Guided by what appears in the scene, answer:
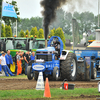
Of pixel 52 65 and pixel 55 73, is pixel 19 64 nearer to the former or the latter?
pixel 52 65

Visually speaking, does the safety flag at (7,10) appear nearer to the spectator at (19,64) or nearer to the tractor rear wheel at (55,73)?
the spectator at (19,64)

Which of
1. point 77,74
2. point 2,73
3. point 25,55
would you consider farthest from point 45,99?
point 25,55

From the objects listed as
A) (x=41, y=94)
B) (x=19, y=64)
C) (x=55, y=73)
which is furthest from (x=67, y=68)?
(x=19, y=64)

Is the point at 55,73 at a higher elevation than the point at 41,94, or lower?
higher

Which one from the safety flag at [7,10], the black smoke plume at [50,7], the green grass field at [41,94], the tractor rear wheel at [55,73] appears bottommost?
the green grass field at [41,94]

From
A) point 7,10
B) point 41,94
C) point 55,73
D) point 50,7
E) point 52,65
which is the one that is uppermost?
point 7,10

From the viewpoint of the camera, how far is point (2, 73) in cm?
1741

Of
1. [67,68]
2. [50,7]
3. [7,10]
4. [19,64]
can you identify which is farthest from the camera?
[7,10]

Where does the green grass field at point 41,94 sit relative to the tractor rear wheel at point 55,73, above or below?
below

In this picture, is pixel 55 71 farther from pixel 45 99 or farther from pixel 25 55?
pixel 25 55

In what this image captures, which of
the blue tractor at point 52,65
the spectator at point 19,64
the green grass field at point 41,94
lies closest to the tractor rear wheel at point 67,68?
the blue tractor at point 52,65

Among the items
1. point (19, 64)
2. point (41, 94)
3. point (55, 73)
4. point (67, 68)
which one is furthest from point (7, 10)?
point (41, 94)

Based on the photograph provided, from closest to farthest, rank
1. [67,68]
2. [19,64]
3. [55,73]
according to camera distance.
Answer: [55,73] → [67,68] → [19,64]

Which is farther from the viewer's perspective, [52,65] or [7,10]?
[7,10]
